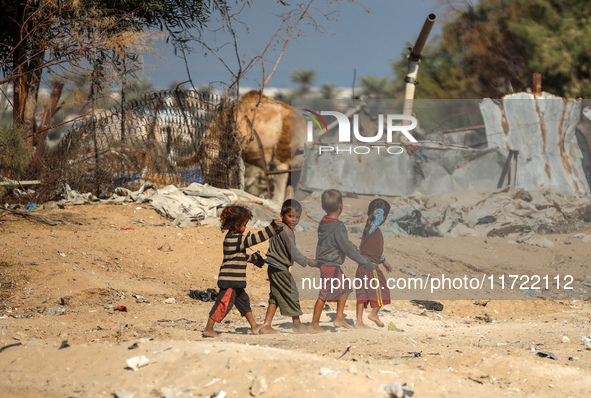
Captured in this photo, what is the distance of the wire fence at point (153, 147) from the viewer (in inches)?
393

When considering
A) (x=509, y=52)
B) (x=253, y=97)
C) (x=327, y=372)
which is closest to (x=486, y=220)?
(x=253, y=97)

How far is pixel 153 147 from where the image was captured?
34.0ft

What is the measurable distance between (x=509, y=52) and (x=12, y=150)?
61.7 feet

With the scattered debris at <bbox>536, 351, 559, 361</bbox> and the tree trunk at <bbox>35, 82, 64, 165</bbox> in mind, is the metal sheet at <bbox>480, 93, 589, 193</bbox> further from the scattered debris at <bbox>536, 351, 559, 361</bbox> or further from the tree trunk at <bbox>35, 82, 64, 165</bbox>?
the tree trunk at <bbox>35, 82, 64, 165</bbox>

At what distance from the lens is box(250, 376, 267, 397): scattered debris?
→ 9.38 feet

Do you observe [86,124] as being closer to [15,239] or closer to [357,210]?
[15,239]

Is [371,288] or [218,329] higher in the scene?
[371,288]

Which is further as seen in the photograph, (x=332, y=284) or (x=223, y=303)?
(x=332, y=284)

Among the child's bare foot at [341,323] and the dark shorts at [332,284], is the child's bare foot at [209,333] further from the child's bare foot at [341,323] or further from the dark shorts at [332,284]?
the child's bare foot at [341,323]

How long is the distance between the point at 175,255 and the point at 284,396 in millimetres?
5116

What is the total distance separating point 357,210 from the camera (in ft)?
24.2

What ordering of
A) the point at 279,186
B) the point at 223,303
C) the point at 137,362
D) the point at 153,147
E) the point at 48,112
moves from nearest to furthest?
the point at 137,362, the point at 223,303, the point at 153,147, the point at 48,112, the point at 279,186

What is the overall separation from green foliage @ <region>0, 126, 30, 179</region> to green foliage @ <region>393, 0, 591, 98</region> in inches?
656

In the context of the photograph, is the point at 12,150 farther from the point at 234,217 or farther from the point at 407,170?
the point at 407,170
